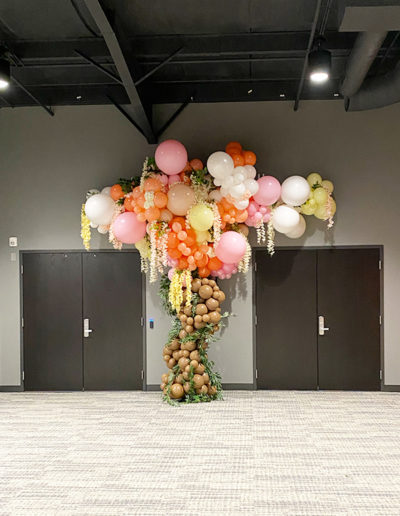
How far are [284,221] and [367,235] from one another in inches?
55.9

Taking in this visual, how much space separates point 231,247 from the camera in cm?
704

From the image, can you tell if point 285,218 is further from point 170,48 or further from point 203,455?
point 203,455

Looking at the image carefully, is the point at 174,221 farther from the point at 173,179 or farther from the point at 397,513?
the point at 397,513

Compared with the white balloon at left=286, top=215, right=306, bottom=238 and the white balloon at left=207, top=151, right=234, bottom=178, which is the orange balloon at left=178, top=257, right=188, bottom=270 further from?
the white balloon at left=286, top=215, right=306, bottom=238

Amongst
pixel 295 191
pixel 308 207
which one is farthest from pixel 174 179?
pixel 308 207

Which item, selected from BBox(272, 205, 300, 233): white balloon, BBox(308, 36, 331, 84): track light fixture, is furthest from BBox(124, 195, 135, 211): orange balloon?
BBox(308, 36, 331, 84): track light fixture

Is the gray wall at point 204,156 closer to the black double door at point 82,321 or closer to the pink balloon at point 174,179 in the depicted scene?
the black double door at point 82,321

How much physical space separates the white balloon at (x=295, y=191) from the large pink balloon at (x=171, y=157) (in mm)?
1311

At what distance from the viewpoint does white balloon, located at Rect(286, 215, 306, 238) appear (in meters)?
7.77

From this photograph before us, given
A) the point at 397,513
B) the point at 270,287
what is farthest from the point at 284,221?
the point at 397,513

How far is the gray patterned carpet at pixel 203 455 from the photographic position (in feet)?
14.5

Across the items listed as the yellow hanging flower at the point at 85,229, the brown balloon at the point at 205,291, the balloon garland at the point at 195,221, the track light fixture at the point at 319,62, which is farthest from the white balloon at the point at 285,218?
the yellow hanging flower at the point at 85,229

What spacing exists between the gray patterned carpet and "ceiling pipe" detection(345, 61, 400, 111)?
3.65 meters

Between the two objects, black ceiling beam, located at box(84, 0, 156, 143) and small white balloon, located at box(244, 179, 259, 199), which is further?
small white balloon, located at box(244, 179, 259, 199)
